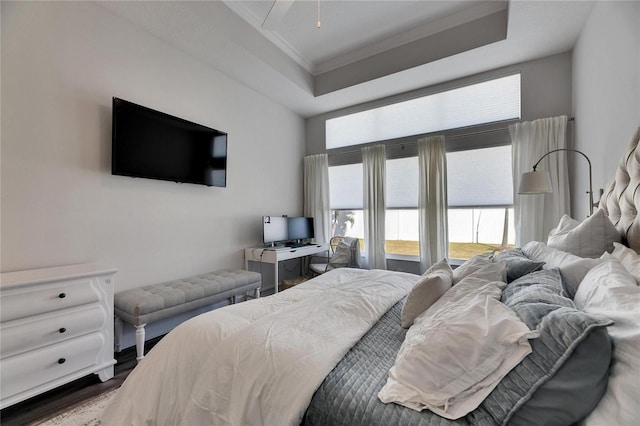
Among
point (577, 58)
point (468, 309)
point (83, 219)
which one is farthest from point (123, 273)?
point (577, 58)

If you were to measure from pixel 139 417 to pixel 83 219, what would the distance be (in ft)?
5.97

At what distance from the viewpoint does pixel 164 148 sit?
2.79m

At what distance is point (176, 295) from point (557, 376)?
8.36ft

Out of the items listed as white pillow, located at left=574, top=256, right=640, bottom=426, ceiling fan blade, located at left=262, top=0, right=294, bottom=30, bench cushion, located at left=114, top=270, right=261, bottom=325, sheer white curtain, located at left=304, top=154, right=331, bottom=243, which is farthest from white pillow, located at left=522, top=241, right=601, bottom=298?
sheer white curtain, located at left=304, top=154, right=331, bottom=243

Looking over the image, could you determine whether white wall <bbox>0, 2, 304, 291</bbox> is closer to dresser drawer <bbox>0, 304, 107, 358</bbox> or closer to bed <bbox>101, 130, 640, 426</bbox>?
dresser drawer <bbox>0, 304, 107, 358</bbox>

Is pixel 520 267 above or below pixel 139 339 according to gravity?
above

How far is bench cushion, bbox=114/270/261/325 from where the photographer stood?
2199 mm

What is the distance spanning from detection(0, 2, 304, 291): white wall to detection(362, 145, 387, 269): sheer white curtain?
1958 millimetres

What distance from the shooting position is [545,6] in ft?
7.80

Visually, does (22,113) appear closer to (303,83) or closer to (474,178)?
(303,83)

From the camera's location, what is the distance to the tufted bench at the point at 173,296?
219 centimetres

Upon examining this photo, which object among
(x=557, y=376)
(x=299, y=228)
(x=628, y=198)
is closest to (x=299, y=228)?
(x=299, y=228)

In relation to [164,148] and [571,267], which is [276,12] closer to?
[164,148]

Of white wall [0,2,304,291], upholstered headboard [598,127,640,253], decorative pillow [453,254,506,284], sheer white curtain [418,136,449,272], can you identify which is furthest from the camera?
sheer white curtain [418,136,449,272]
